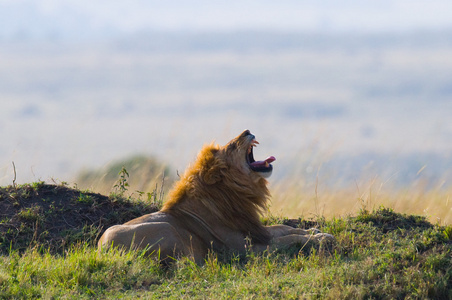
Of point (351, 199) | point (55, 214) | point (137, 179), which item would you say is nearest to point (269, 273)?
point (55, 214)

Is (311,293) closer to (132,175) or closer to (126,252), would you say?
(126,252)

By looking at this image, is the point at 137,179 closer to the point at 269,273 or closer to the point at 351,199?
the point at 351,199

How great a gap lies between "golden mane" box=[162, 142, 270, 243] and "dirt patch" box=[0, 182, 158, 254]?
1.31 meters

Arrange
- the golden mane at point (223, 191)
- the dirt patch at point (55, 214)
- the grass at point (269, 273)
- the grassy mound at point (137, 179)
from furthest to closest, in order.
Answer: the grassy mound at point (137, 179) → the dirt patch at point (55, 214) → the golden mane at point (223, 191) → the grass at point (269, 273)

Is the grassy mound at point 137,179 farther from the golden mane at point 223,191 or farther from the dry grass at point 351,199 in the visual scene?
the golden mane at point 223,191

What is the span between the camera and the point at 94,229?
27.4 feet

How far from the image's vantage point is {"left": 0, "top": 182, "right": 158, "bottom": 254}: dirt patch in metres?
8.20

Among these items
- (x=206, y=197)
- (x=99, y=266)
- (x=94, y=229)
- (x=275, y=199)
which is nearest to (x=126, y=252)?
→ (x=99, y=266)

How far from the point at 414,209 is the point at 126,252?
5504 mm

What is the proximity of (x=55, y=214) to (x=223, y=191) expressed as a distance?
257 cm

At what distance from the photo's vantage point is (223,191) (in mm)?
7391

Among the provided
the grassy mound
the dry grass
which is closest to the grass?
the dry grass

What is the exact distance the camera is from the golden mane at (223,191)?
24.1 ft

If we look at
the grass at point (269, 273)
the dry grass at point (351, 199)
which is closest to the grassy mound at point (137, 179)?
the dry grass at point (351, 199)
